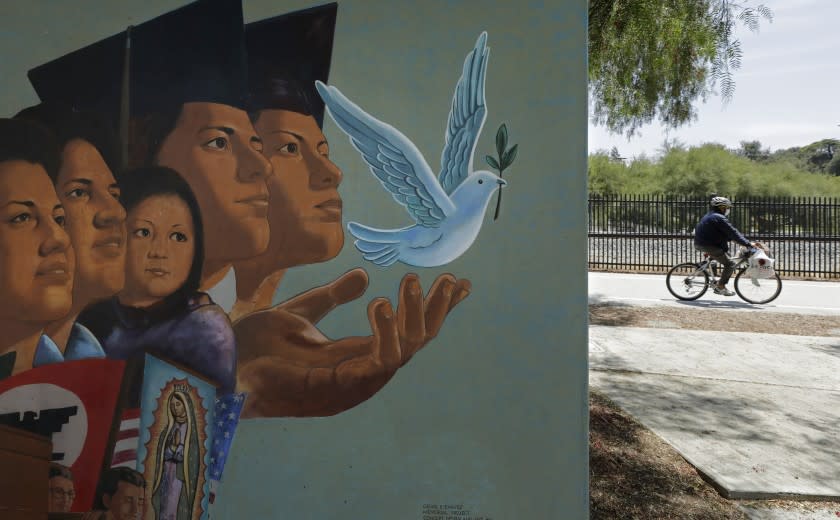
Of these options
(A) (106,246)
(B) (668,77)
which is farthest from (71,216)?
(B) (668,77)

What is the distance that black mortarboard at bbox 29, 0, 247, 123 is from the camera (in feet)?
9.98

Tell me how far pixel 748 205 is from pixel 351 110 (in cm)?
1751

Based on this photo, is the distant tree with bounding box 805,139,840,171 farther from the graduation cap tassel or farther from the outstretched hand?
the graduation cap tassel

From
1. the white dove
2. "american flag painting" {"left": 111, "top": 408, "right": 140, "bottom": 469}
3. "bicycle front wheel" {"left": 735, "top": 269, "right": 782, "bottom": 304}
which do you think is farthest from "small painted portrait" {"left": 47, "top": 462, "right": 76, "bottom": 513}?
"bicycle front wheel" {"left": 735, "top": 269, "right": 782, "bottom": 304}

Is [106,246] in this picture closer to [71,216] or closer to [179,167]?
Result: [71,216]

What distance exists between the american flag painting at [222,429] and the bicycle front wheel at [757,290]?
403 inches

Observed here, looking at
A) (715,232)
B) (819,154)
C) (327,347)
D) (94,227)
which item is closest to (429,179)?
(327,347)

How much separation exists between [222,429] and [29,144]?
1700 millimetres

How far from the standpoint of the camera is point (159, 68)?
305 centimetres

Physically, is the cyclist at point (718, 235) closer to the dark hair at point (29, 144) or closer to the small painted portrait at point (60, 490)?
the dark hair at point (29, 144)

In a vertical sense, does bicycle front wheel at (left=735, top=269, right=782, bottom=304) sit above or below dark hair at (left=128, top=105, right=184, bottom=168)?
below

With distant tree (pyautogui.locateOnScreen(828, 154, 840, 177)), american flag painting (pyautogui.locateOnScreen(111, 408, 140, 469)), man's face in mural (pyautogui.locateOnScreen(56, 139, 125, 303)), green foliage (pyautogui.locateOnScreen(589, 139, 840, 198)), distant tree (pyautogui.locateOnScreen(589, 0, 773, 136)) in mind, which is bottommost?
american flag painting (pyautogui.locateOnScreen(111, 408, 140, 469))

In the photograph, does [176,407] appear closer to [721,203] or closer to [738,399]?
[738,399]

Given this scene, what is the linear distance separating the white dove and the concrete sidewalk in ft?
8.87
